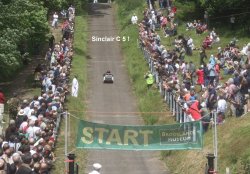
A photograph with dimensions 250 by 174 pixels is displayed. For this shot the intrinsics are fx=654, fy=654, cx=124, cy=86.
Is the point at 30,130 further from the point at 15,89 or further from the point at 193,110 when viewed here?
the point at 15,89

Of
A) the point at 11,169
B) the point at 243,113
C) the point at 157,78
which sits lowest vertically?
the point at 11,169

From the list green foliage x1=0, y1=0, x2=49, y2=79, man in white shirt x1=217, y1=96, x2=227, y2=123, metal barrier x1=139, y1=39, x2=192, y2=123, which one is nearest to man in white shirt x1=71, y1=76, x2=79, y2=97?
green foliage x1=0, y1=0, x2=49, y2=79

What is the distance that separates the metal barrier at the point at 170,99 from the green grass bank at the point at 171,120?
391 mm

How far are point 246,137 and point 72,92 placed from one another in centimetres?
1532

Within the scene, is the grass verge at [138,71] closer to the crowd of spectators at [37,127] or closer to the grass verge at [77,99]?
the grass verge at [77,99]

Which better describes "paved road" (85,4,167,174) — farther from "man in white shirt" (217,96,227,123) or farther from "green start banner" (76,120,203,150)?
"green start banner" (76,120,203,150)

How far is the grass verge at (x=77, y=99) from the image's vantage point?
80.0 feet

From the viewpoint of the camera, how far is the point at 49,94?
27.4 m

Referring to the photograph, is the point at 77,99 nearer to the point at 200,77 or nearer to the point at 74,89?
the point at 74,89

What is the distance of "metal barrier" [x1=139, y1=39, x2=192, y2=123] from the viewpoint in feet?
87.3

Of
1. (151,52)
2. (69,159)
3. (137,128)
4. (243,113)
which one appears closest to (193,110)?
(243,113)

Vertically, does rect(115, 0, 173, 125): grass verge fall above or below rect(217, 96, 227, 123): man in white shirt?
above

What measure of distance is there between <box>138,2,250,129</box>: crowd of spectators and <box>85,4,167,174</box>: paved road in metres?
2.28

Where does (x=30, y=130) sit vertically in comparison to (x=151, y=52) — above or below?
below
